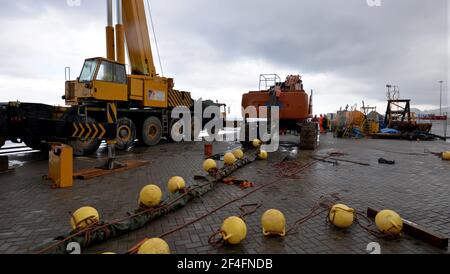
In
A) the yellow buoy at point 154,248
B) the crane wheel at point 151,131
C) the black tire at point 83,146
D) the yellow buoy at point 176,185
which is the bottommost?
the yellow buoy at point 154,248

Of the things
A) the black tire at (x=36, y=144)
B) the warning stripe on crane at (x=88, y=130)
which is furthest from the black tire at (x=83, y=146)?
the warning stripe on crane at (x=88, y=130)

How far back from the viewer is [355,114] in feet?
76.2

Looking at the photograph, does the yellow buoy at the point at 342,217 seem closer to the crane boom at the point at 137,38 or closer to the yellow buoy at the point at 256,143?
the yellow buoy at the point at 256,143

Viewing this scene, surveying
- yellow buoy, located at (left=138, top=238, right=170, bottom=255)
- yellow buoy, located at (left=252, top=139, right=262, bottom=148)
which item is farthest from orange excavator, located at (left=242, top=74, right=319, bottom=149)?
yellow buoy, located at (left=138, top=238, right=170, bottom=255)

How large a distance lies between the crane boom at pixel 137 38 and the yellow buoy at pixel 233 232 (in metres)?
11.0

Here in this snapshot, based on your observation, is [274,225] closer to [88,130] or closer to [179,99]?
[88,130]

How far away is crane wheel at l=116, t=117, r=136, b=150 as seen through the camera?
11.0 m

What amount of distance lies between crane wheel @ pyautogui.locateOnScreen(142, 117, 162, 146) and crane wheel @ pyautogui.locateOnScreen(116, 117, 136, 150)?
4.05 feet

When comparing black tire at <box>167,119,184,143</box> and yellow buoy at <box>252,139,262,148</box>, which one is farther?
black tire at <box>167,119,184,143</box>

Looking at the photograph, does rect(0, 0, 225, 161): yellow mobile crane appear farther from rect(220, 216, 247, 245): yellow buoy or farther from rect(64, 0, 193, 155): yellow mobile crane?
rect(220, 216, 247, 245): yellow buoy

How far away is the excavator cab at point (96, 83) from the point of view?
30.4 ft

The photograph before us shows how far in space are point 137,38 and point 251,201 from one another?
1046 cm
